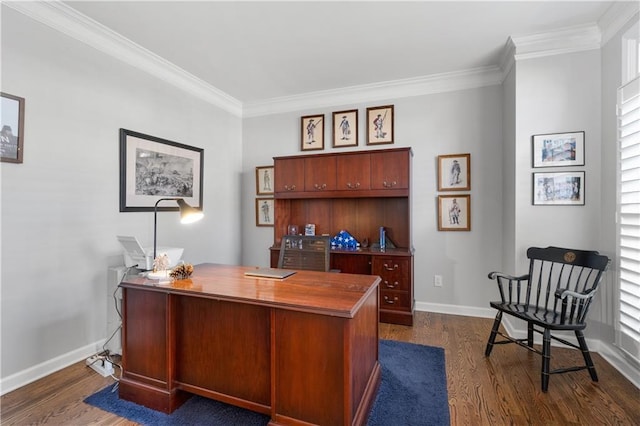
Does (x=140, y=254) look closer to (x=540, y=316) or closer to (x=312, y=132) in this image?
(x=312, y=132)

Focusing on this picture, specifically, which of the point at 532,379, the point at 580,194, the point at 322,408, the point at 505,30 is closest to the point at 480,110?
the point at 505,30

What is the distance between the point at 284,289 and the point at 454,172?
2.64 meters

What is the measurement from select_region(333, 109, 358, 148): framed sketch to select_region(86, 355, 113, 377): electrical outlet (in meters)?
3.21

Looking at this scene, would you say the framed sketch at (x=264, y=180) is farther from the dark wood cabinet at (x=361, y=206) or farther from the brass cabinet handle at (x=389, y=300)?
the brass cabinet handle at (x=389, y=300)

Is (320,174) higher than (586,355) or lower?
higher

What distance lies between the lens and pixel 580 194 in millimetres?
2613

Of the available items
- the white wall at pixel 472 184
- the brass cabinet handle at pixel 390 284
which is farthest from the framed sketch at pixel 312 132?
the brass cabinet handle at pixel 390 284

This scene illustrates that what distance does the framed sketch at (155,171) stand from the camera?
286 centimetres

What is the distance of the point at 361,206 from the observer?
3.85 metres

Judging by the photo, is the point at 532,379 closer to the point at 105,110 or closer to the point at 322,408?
the point at 322,408

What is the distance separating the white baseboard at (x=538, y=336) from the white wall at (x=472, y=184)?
49mm

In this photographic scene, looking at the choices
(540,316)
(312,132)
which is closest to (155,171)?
(312,132)

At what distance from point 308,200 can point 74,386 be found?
113 inches

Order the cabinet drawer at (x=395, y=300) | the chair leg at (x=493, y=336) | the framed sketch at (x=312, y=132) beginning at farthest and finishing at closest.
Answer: the framed sketch at (x=312, y=132), the cabinet drawer at (x=395, y=300), the chair leg at (x=493, y=336)
